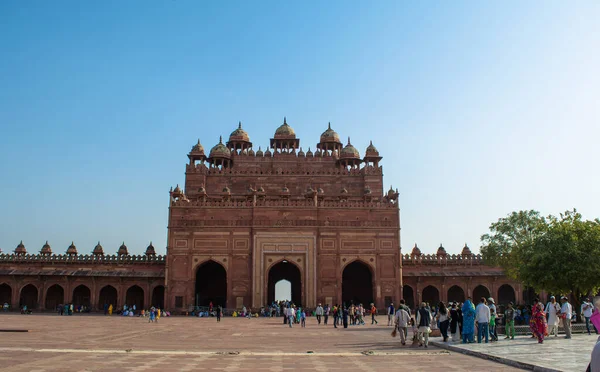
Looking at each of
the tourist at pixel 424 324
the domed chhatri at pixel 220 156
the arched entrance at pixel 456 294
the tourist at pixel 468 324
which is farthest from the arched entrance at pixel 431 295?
the tourist at pixel 424 324

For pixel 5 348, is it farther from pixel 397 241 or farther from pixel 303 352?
pixel 397 241

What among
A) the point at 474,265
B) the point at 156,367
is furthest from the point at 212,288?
the point at 156,367

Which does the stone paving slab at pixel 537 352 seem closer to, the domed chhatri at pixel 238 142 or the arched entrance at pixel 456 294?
the arched entrance at pixel 456 294

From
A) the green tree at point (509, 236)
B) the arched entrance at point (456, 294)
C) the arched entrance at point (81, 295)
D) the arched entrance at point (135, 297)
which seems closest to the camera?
the green tree at point (509, 236)

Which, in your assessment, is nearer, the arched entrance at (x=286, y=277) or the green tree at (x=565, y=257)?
the green tree at (x=565, y=257)

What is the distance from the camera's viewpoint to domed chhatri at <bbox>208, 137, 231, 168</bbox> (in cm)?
4359

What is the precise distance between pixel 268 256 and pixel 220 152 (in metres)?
12.0

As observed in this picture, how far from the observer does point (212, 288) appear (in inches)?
1551

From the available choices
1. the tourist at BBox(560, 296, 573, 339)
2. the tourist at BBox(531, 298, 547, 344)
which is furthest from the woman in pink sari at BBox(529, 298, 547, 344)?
the tourist at BBox(560, 296, 573, 339)

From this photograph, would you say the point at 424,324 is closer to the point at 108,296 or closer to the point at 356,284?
the point at 356,284

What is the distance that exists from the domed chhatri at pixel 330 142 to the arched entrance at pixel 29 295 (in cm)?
2427

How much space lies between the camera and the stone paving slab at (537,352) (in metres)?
9.25

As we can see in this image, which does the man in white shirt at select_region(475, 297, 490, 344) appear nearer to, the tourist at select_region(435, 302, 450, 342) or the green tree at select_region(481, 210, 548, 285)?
the tourist at select_region(435, 302, 450, 342)

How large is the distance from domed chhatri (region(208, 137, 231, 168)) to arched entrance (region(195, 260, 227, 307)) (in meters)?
8.84
